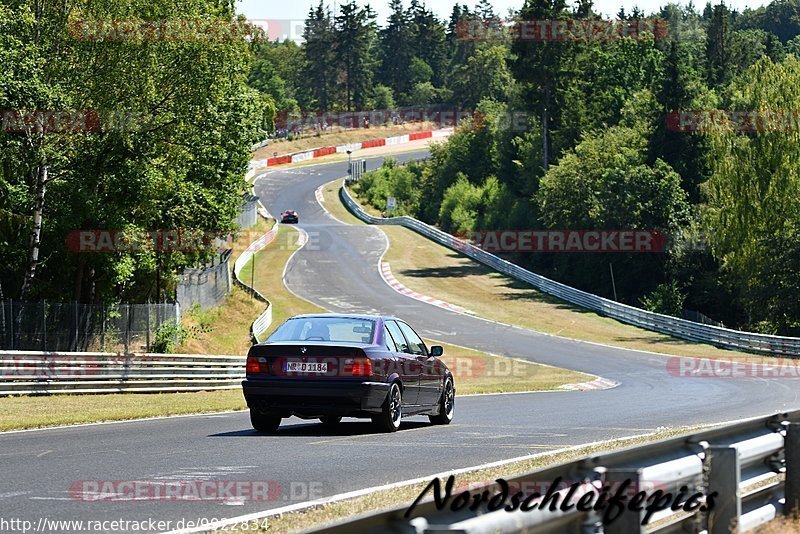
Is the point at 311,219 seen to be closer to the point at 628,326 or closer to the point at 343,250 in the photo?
the point at 343,250

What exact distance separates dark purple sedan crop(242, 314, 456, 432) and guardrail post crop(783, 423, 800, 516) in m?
6.64

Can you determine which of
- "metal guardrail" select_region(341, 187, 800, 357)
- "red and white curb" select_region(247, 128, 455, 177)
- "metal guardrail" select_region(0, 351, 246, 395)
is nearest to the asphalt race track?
"metal guardrail" select_region(0, 351, 246, 395)

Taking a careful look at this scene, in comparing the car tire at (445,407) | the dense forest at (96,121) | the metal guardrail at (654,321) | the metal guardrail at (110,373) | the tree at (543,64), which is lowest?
the metal guardrail at (654,321)

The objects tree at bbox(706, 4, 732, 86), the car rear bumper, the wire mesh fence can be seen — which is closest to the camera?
the car rear bumper

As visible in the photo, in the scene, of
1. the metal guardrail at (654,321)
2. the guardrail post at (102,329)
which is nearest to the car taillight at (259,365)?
the guardrail post at (102,329)

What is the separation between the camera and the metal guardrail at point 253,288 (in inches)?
1836

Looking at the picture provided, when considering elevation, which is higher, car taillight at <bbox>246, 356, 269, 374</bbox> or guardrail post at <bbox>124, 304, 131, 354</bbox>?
car taillight at <bbox>246, 356, 269, 374</bbox>

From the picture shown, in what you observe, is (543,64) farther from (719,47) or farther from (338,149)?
(338,149)

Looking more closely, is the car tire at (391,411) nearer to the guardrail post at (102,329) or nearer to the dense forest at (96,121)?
the dense forest at (96,121)

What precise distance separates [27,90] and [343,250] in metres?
52.9

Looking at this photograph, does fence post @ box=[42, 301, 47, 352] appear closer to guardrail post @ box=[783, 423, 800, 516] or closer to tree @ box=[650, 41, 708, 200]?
guardrail post @ box=[783, 423, 800, 516]

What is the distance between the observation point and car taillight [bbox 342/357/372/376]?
13.3m

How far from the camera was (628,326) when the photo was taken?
56.5 m

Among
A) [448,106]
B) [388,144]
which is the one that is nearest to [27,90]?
[388,144]
